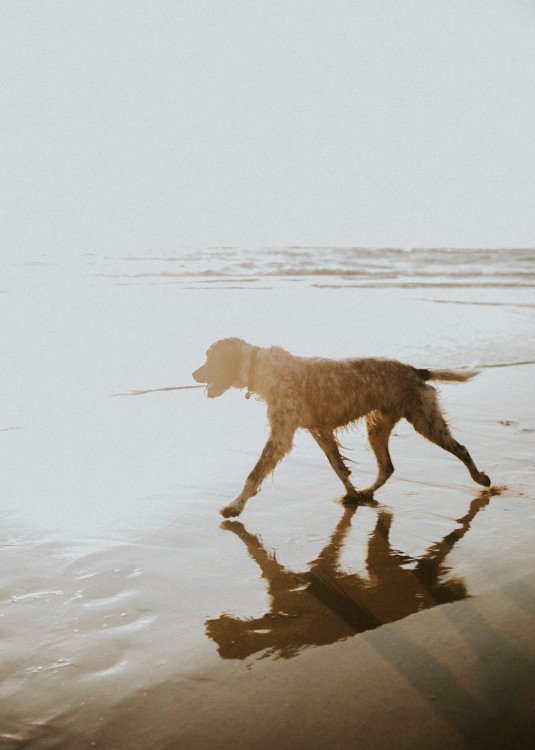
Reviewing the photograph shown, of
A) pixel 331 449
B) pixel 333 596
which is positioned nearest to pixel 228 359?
pixel 331 449

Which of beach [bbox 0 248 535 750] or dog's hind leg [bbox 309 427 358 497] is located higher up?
dog's hind leg [bbox 309 427 358 497]

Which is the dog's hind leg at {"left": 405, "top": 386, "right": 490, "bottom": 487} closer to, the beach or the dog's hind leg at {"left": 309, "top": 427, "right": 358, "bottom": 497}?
the beach

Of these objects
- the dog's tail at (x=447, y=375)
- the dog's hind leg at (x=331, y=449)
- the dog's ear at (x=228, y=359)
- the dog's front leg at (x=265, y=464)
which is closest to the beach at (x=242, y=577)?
the dog's front leg at (x=265, y=464)

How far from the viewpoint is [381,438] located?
576cm

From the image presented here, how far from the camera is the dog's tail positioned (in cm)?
580

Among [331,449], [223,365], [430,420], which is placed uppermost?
[223,365]

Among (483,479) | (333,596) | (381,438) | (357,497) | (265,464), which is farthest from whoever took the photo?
(381,438)

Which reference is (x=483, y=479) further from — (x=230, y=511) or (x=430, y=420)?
(x=230, y=511)

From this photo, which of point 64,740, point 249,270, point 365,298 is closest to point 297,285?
point 365,298

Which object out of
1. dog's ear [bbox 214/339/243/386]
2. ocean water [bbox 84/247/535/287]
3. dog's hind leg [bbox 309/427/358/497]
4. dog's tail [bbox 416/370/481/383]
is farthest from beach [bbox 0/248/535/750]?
ocean water [bbox 84/247/535/287]

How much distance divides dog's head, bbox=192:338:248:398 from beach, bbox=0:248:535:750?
0.81m

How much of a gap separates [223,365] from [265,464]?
0.87 meters

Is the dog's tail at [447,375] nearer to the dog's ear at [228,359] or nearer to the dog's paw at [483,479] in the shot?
the dog's paw at [483,479]

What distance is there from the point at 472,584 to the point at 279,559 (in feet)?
3.62
